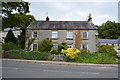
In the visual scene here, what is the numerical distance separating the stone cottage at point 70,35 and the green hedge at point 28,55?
25.9 ft

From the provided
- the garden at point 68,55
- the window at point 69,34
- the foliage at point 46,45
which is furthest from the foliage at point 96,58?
the window at point 69,34

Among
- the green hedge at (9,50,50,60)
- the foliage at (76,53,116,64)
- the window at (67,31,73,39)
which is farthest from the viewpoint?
the window at (67,31,73,39)

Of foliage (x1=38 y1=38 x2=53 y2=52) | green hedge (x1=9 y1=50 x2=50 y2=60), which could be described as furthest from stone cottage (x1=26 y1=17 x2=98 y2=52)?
green hedge (x1=9 y1=50 x2=50 y2=60)

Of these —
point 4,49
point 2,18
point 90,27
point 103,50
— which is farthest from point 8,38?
point 103,50

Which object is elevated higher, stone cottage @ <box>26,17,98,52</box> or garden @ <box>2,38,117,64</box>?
stone cottage @ <box>26,17,98,52</box>

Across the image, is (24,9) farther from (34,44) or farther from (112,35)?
(112,35)

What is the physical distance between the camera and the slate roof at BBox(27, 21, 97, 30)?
30611 millimetres

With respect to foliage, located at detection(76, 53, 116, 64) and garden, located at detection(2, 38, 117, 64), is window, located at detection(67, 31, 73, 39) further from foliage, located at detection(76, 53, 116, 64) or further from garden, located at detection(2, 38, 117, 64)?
foliage, located at detection(76, 53, 116, 64)

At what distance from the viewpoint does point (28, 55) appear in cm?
2255

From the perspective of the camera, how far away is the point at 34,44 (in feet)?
102

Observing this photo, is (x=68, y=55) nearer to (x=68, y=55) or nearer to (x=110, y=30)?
(x=68, y=55)

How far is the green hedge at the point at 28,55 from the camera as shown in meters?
22.2

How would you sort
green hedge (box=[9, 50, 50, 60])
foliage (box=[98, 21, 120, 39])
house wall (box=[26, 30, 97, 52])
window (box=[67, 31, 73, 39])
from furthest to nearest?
foliage (box=[98, 21, 120, 39]) < window (box=[67, 31, 73, 39]) < house wall (box=[26, 30, 97, 52]) < green hedge (box=[9, 50, 50, 60])

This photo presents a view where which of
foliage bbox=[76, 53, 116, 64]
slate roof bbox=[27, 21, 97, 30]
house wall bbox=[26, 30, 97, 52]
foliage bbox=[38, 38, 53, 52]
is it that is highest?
slate roof bbox=[27, 21, 97, 30]
